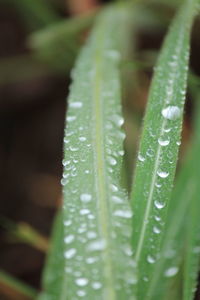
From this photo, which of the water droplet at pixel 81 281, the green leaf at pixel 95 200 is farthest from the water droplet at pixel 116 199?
the water droplet at pixel 81 281

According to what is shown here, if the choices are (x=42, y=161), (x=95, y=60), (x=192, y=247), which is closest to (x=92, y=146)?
(x=192, y=247)

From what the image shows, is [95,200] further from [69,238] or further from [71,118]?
[71,118]

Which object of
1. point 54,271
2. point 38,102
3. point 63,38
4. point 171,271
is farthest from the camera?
point 38,102

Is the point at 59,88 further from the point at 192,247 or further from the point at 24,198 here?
the point at 192,247

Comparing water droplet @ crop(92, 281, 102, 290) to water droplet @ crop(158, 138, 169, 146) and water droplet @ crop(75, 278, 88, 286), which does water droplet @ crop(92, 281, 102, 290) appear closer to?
water droplet @ crop(75, 278, 88, 286)

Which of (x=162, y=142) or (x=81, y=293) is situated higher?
(x=162, y=142)

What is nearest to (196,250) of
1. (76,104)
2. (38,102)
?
(76,104)
